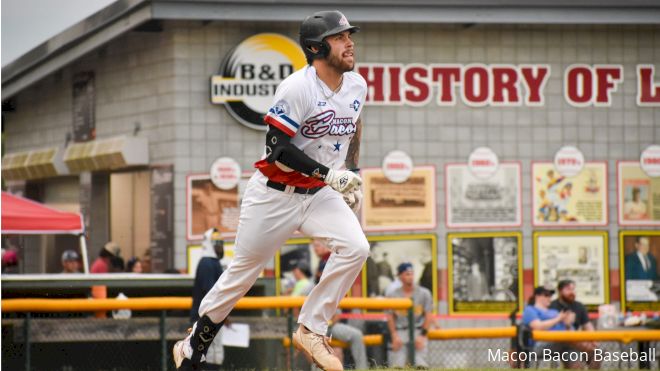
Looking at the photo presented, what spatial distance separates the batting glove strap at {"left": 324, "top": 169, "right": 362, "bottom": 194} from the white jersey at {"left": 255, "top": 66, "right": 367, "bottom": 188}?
345 millimetres

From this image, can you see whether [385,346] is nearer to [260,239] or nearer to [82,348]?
[82,348]

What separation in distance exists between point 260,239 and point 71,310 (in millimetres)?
6273

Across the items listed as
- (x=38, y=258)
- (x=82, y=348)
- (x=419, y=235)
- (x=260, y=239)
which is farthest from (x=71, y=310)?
(x=38, y=258)

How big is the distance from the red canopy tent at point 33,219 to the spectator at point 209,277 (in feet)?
11.5

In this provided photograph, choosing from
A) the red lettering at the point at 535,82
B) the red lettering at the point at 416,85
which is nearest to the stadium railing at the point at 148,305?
the red lettering at the point at 416,85

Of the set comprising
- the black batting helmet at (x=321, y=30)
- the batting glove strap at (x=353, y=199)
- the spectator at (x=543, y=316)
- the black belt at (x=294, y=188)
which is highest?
the black batting helmet at (x=321, y=30)

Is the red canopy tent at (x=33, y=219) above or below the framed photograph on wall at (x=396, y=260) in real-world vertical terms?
above

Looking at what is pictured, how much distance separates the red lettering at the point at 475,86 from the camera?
71.1 feet

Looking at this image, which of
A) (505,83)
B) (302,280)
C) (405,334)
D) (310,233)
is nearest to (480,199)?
(505,83)

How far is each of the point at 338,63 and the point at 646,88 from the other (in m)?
14.9

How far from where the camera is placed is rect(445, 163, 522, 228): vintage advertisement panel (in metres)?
21.6

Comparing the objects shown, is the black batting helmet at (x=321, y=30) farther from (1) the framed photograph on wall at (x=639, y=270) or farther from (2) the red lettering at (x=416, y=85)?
(1) the framed photograph on wall at (x=639, y=270)

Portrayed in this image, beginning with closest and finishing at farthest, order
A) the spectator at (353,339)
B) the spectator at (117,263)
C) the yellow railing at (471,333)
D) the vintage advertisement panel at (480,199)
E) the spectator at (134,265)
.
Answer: the spectator at (353,339), the yellow railing at (471,333), the spectator at (134,265), the spectator at (117,263), the vintage advertisement panel at (480,199)

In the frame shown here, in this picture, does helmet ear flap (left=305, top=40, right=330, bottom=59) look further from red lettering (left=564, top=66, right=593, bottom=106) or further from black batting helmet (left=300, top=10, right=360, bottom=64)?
red lettering (left=564, top=66, right=593, bottom=106)
